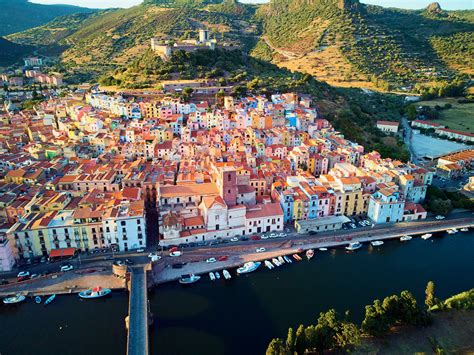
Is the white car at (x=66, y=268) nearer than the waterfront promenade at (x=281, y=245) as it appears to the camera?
Yes

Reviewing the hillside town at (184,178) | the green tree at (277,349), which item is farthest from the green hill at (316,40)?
the green tree at (277,349)

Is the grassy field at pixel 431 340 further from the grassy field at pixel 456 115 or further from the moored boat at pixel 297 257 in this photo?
the grassy field at pixel 456 115

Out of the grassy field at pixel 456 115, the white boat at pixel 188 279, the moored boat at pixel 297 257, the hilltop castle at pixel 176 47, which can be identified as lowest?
the white boat at pixel 188 279

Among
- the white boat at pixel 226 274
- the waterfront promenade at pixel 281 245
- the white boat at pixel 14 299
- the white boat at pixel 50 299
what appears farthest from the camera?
the waterfront promenade at pixel 281 245

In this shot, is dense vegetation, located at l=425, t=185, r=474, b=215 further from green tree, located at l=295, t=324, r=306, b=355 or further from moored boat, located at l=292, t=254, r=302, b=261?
green tree, located at l=295, t=324, r=306, b=355

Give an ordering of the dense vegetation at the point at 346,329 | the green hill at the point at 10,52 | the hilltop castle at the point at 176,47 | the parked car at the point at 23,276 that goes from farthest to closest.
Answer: the green hill at the point at 10,52 → the hilltop castle at the point at 176,47 → the parked car at the point at 23,276 → the dense vegetation at the point at 346,329

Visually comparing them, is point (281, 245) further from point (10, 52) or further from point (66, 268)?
point (10, 52)

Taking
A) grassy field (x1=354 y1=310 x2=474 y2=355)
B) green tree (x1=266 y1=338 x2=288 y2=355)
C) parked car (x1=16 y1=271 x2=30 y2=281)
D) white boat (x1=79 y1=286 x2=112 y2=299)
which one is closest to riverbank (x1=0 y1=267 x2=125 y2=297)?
white boat (x1=79 y1=286 x2=112 y2=299)
